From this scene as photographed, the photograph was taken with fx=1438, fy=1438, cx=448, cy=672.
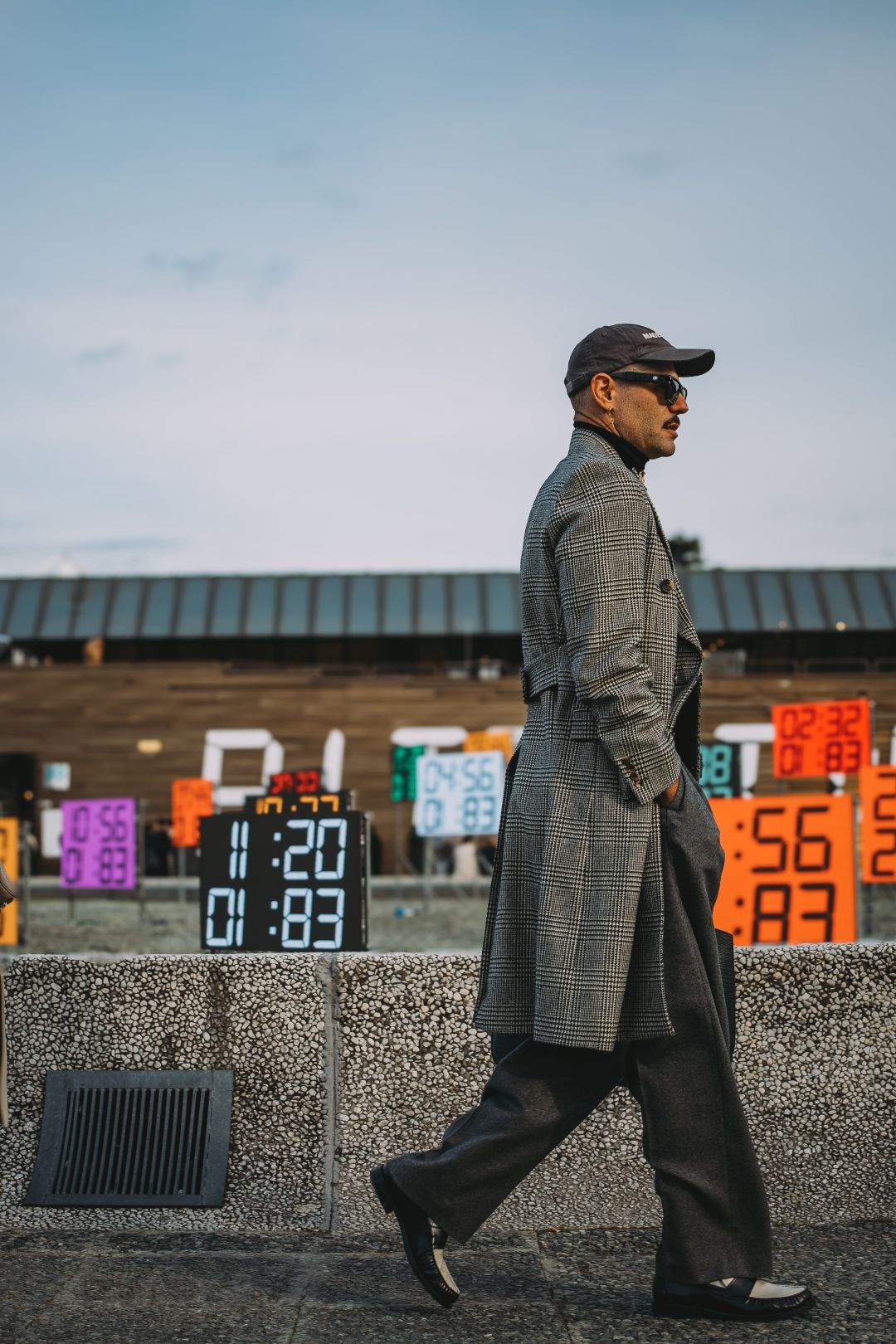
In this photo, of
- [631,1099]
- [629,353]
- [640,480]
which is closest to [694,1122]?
[631,1099]

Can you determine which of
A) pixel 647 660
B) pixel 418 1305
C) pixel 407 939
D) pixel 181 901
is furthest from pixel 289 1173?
pixel 181 901

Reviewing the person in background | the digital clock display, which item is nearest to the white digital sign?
the person in background

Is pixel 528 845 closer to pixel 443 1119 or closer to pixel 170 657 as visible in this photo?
pixel 443 1119

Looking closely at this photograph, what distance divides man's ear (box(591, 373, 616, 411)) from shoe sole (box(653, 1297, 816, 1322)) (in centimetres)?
166

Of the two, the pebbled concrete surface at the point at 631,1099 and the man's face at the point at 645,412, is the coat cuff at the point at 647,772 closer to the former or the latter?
the man's face at the point at 645,412

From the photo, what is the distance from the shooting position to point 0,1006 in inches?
93.3

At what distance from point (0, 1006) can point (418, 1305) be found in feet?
3.30

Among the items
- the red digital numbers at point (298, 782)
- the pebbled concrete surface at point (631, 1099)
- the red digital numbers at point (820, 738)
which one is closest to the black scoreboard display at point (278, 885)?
the pebbled concrete surface at point (631, 1099)

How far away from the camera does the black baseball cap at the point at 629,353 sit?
273 centimetres

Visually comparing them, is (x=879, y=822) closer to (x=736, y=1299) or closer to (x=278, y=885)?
(x=278, y=885)

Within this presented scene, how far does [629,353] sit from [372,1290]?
6.19 ft

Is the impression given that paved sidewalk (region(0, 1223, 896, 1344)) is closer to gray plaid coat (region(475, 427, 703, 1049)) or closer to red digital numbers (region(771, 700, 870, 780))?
gray plaid coat (region(475, 427, 703, 1049))

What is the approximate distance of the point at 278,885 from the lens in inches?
230

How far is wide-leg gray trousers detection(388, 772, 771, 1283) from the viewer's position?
8.44 ft
